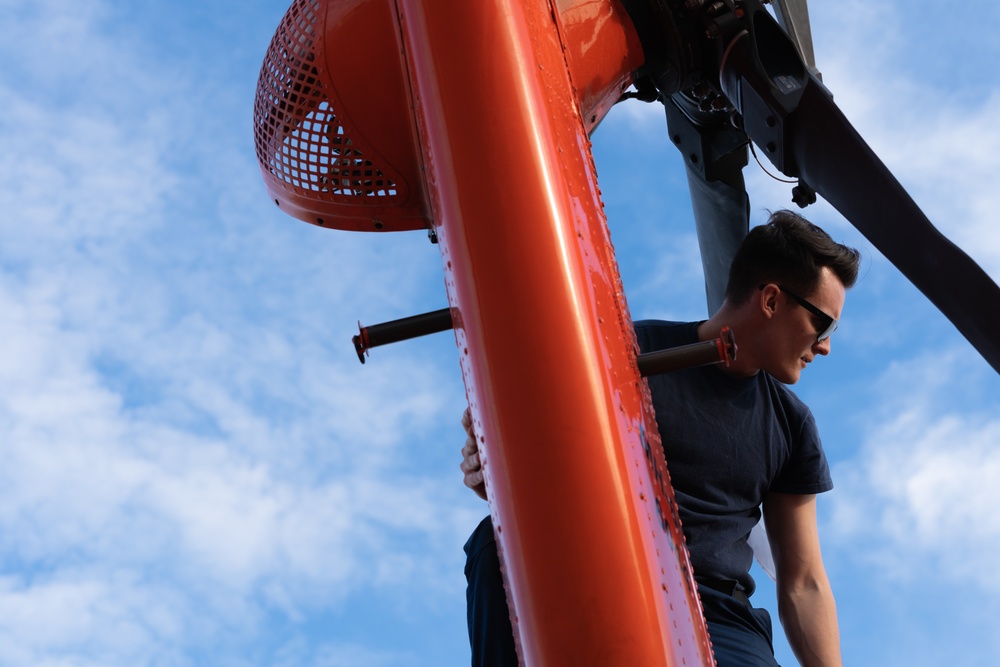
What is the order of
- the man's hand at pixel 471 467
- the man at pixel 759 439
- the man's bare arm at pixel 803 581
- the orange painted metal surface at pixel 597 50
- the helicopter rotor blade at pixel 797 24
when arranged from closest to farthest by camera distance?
the man's hand at pixel 471 467, the orange painted metal surface at pixel 597 50, the helicopter rotor blade at pixel 797 24, the man at pixel 759 439, the man's bare arm at pixel 803 581

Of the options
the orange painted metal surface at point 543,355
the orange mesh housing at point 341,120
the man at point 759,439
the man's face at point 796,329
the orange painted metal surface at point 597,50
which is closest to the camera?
the orange painted metal surface at point 543,355

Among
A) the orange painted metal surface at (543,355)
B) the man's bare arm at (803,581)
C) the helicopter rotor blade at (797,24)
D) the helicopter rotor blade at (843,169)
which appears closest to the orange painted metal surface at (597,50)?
the helicopter rotor blade at (843,169)

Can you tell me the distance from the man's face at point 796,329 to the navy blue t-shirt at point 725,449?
0.09 meters

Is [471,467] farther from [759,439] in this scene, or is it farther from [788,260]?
[788,260]

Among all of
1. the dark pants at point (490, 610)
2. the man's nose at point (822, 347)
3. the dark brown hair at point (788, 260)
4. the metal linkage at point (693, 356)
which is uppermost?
the dark brown hair at point (788, 260)

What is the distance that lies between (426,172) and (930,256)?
1309 millimetres

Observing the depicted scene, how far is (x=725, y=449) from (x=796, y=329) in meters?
0.66

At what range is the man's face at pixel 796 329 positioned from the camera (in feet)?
15.0

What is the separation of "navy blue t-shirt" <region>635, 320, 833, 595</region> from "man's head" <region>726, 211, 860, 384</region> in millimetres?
119

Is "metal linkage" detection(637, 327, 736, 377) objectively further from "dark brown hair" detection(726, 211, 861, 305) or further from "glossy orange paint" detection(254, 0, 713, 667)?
"dark brown hair" detection(726, 211, 861, 305)

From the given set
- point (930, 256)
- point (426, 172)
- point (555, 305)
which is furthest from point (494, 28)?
point (930, 256)

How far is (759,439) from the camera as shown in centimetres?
438

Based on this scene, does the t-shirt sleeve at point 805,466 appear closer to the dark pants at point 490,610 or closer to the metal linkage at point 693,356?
the dark pants at point 490,610

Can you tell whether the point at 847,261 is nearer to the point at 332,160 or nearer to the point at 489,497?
the point at 332,160
